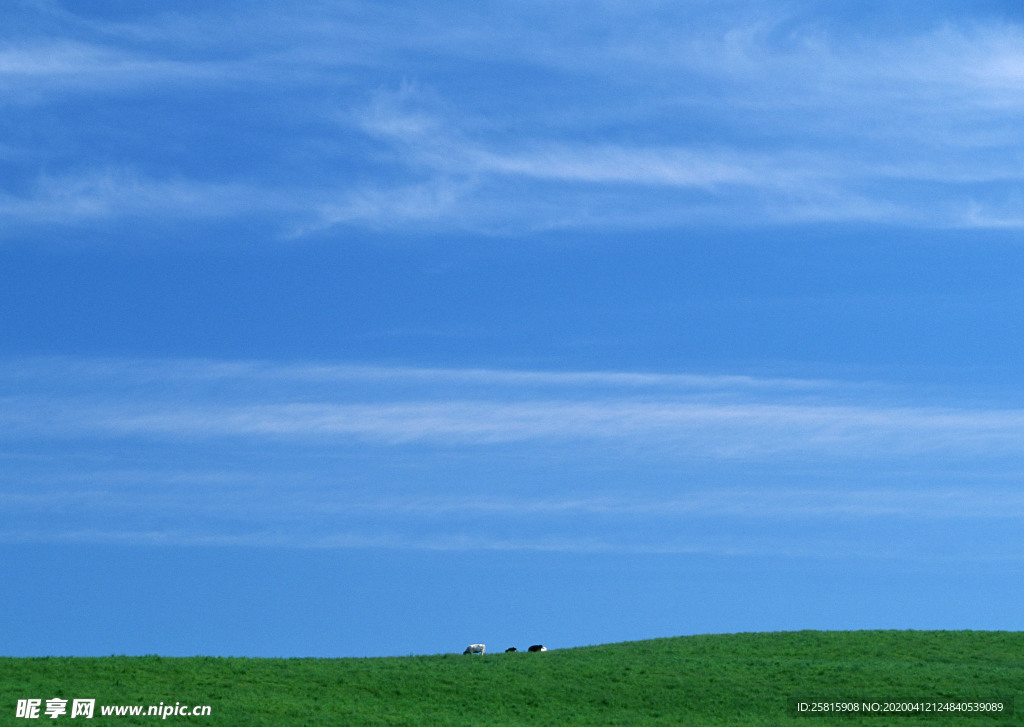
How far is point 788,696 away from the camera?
49562 millimetres

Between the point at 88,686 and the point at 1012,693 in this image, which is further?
the point at 1012,693

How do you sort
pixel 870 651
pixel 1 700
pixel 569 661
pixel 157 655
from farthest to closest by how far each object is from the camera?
pixel 870 651, pixel 569 661, pixel 157 655, pixel 1 700

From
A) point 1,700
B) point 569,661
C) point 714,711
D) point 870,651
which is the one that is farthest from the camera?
point 870,651

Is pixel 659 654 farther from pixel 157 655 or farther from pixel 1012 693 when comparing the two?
pixel 157 655

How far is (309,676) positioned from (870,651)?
31.1m

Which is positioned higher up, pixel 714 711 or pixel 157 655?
pixel 157 655

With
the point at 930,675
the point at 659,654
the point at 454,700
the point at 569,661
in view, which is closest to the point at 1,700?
the point at 454,700

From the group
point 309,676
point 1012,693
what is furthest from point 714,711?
point 309,676

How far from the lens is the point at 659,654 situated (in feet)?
195

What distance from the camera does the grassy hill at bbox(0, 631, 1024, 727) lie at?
145 ft

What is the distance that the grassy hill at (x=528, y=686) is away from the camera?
4409 centimetres

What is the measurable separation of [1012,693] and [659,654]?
17.5 meters

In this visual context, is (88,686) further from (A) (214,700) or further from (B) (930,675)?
(B) (930,675)

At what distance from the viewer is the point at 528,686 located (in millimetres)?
49938
